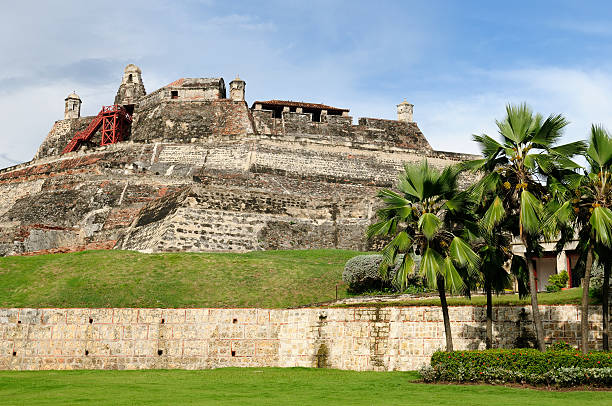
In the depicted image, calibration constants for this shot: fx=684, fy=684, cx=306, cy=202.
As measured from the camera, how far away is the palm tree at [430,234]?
15.7m

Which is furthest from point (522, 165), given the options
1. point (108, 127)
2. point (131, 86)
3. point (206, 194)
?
point (131, 86)

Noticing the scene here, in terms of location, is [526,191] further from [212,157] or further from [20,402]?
[212,157]

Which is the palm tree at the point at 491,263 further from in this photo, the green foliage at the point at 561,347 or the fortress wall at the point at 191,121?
the fortress wall at the point at 191,121

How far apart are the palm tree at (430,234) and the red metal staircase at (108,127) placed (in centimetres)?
3870

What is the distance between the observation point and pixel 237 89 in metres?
50.0

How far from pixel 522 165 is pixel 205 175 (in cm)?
2597

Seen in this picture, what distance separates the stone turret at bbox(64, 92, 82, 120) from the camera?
5625 centimetres

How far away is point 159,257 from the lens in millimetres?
26016

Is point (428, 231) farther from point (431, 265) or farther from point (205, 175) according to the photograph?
point (205, 175)

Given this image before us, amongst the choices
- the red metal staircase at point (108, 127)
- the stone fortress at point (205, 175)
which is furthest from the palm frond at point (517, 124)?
the red metal staircase at point (108, 127)

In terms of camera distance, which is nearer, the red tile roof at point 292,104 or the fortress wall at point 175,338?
the fortress wall at point 175,338

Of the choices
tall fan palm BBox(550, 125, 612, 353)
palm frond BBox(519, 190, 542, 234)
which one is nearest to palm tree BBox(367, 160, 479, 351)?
palm frond BBox(519, 190, 542, 234)

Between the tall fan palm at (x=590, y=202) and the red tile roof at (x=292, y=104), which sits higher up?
the red tile roof at (x=292, y=104)

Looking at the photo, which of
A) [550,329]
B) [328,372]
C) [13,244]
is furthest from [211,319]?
[13,244]
